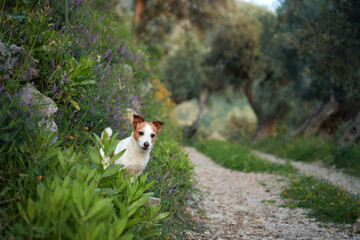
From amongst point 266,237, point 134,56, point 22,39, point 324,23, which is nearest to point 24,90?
point 22,39

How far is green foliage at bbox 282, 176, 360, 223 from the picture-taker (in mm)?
5008

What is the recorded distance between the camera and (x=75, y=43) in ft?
16.9

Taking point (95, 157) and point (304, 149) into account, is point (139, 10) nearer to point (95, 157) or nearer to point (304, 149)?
point (304, 149)

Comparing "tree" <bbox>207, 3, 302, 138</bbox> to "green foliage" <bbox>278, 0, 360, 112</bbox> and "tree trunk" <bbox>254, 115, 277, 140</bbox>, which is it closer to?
"tree trunk" <bbox>254, 115, 277, 140</bbox>

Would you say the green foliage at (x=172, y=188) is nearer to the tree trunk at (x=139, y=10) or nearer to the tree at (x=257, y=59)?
the tree at (x=257, y=59)

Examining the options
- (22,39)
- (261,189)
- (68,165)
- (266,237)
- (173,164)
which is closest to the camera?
(68,165)

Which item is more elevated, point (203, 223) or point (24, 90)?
point (24, 90)

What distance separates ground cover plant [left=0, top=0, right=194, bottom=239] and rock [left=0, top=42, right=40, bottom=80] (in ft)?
0.20

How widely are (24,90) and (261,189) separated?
646 cm

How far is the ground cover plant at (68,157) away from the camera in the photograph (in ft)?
7.55

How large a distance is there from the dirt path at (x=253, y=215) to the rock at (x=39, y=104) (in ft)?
8.77

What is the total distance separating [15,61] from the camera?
348 cm

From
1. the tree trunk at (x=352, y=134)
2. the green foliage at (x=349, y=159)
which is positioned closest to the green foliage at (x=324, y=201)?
the green foliage at (x=349, y=159)

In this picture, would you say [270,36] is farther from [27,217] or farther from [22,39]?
[27,217]
